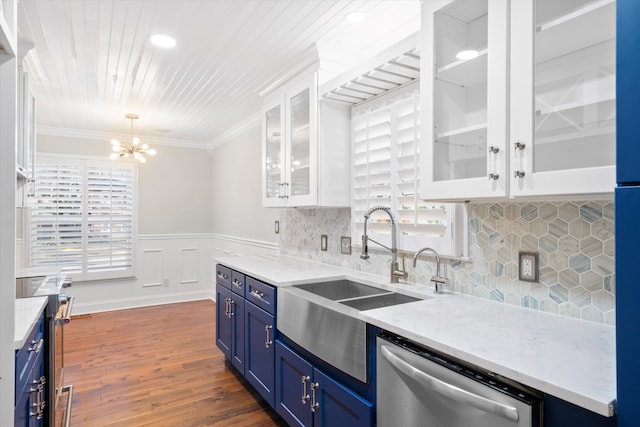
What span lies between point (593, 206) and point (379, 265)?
1310 millimetres

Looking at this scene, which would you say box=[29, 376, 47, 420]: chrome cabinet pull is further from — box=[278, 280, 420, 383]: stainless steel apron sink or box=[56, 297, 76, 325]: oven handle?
box=[278, 280, 420, 383]: stainless steel apron sink

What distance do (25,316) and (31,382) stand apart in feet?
0.96

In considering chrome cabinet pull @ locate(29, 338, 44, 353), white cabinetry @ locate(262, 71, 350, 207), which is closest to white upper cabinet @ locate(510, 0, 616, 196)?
white cabinetry @ locate(262, 71, 350, 207)

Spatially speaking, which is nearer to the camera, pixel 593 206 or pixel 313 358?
pixel 593 206

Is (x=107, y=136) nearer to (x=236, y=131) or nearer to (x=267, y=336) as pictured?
(x=236, y=131)

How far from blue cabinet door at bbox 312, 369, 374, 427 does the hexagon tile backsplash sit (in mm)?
769

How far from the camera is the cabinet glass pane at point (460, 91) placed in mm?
1523

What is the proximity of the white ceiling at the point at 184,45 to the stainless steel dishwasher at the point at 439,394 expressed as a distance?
1.82 metres

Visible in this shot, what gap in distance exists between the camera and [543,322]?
146 cm

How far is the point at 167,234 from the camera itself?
5707mm

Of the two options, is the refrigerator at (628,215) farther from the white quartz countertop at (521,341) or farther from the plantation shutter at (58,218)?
the plantation shutter at (58,218)

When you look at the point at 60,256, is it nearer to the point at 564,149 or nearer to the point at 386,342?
the point at 386,342

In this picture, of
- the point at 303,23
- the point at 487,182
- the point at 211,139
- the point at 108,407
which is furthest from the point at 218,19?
the point at 211,139

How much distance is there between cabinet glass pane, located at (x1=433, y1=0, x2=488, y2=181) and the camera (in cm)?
152
